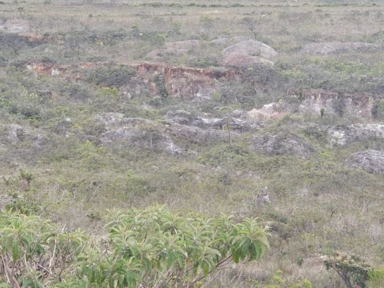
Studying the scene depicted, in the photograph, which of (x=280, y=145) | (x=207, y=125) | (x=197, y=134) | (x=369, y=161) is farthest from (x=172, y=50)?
(x=369, y=161)

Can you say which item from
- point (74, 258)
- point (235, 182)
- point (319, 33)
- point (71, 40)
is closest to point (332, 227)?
point (235, 182)

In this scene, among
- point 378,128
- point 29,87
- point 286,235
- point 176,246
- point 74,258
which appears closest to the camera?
point 176,246

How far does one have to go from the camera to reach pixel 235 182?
38.7 feet

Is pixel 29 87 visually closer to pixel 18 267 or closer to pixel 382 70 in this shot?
pixel 382 70

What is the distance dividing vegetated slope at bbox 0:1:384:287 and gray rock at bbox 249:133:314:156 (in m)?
0.04

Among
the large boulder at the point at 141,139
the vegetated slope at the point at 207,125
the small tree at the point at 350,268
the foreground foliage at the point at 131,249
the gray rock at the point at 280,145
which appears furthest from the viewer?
the large boulder at the point at 141,139

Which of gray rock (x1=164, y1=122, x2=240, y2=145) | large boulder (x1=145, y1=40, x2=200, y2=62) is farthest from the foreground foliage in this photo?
large boulder (x1=145, y1=40, x2=200, y2=62)

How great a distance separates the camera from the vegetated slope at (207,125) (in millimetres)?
8891

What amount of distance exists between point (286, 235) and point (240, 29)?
25.6 meters

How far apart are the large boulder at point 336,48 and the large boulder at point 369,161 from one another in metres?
13.8

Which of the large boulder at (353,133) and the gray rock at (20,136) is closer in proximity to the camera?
the gray rock at (20,136)

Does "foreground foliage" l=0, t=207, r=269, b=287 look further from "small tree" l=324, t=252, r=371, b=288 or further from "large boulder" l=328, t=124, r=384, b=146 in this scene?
"large boulder" l=328, t=124, r=384, b=146

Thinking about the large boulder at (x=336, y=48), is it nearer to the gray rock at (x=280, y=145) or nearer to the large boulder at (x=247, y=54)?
the large boulder at (x=247, y=54)

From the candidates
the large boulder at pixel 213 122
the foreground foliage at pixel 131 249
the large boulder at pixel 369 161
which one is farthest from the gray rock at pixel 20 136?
the foreground foliage at pixel 131 249
